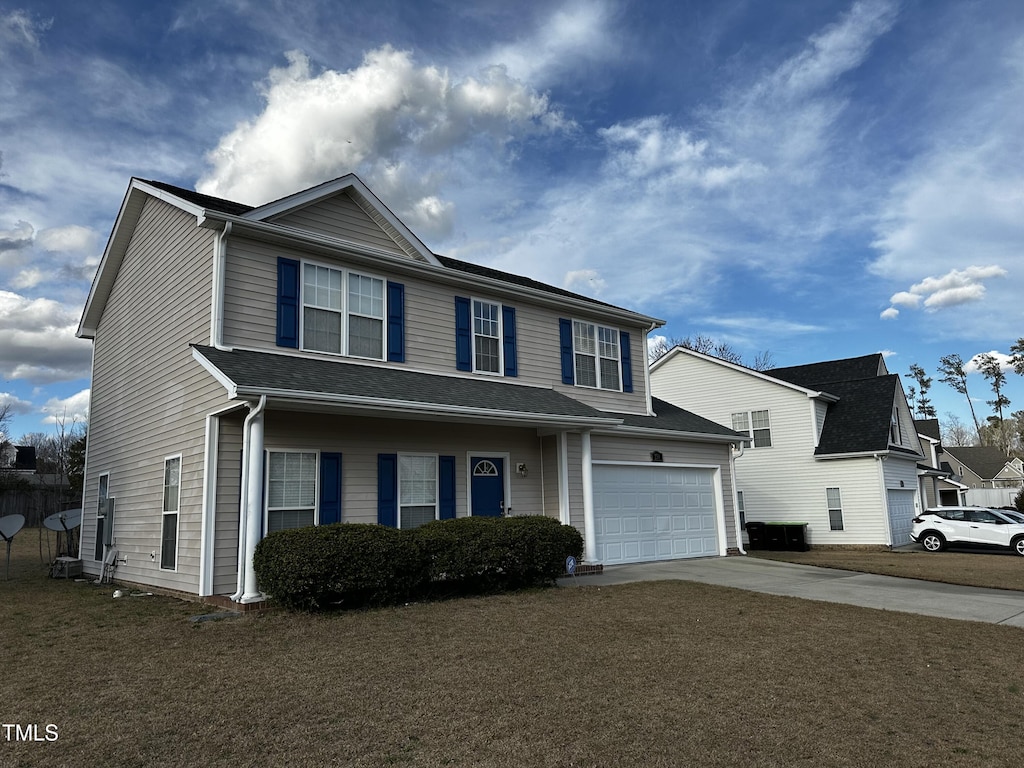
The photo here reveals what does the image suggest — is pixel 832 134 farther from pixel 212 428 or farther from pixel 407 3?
pixel 212 428

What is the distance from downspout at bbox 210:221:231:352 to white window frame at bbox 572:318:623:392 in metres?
7.72

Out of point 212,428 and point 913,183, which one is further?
point 913,183

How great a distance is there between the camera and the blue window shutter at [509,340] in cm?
1428

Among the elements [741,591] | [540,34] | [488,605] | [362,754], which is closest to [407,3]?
[540,34]

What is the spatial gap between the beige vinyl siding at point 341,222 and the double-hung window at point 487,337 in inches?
80.0

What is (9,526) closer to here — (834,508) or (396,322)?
(396,322)

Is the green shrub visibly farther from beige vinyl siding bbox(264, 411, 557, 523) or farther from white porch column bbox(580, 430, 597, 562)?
white porch column bbox(580, 430, 597, 562)

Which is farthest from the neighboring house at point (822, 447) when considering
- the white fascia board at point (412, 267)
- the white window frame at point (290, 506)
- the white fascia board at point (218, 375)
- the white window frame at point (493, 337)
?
the white fascia board at point (218, 375)

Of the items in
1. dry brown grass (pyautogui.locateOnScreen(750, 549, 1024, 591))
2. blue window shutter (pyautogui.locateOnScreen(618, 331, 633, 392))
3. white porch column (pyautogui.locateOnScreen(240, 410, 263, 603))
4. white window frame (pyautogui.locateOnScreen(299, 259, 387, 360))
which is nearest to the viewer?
white porch column (pyautogui.locateOnScreen(240, 410, 263, 603))

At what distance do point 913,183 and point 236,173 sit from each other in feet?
57.3

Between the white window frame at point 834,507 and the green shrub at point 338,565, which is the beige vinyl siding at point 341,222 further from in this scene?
the white window frame at point 834,507

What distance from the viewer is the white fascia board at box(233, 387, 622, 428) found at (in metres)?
9.18

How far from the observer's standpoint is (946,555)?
1908 cm

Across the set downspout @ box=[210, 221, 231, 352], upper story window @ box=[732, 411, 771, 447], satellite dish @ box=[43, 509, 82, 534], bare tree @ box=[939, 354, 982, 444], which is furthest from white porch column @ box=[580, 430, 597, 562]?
bare tree @ box=[939, 354, 982, 444]
